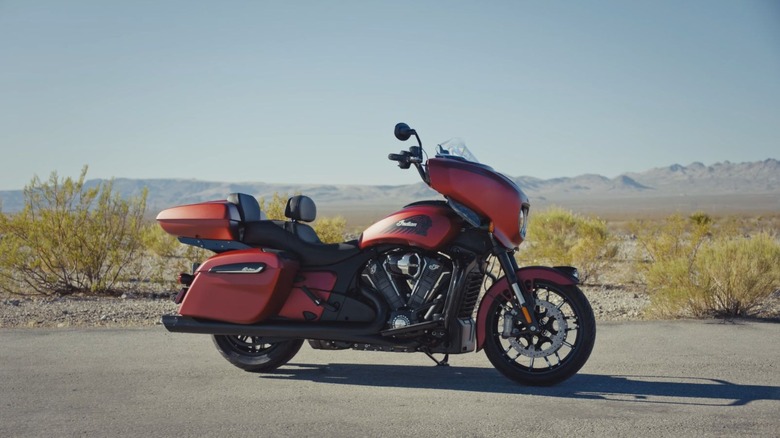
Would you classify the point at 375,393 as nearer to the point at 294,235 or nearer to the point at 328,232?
the point at 294,235

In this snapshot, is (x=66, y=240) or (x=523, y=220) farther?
(x=66, y=240)

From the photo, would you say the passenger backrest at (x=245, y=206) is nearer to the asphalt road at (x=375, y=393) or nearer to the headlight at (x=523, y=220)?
the asphalt road at (x=375, y=393)

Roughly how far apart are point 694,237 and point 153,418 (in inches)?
458

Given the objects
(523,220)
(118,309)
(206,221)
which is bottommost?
(118,309)

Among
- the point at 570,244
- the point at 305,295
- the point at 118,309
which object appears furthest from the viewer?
the point at 570,244

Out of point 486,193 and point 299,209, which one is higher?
point 486,193

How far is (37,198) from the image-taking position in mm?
14734

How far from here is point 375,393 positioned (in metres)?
6.45

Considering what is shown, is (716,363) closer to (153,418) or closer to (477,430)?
(477,430)

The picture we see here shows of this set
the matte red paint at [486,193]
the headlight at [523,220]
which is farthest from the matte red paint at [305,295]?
the headlight at [523,220]

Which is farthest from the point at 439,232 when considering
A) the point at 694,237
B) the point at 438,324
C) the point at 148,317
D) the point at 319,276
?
the point at 694,237

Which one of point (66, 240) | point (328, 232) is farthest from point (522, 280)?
point (328, 232)

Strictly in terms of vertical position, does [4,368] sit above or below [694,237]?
below

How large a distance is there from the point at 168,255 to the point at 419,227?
12111 mm
